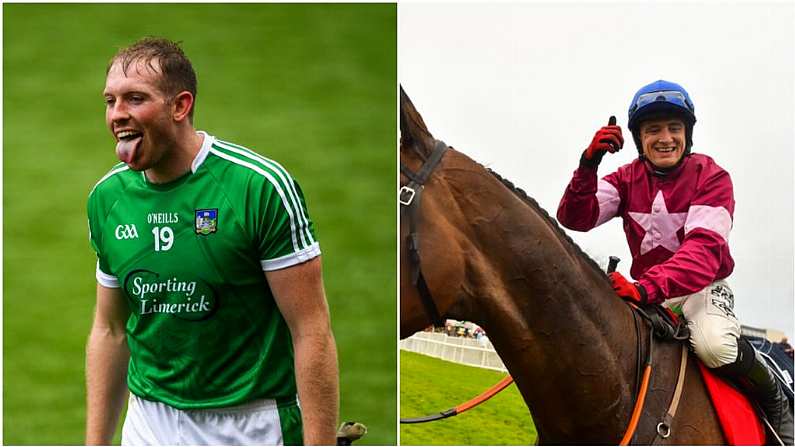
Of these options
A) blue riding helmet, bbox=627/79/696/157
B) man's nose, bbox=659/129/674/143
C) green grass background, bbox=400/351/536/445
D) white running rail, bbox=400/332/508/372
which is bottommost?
green grass background, bbox=400/351/536/445

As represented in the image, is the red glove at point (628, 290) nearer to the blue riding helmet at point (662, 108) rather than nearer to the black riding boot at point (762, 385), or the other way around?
the black riding boot at point (762, 385)

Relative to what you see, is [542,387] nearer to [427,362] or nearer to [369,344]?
[427,362]

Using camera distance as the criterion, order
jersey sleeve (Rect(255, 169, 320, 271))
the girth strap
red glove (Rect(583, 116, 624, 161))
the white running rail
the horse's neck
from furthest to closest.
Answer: the white running rail → red glove (Rect(583, 116, 624, 161)) → the girth strap → the horse's neck → jersey sleeve (Rect(255, 169, 320, 271))

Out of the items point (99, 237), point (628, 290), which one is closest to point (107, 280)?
point (99, 237)

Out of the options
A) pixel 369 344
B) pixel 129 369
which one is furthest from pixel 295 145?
pixel 129 369

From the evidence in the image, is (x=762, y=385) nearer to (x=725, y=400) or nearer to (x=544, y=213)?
(x=725, y=400)

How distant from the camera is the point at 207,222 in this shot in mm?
2295

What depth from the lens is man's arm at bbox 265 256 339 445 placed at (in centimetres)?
229

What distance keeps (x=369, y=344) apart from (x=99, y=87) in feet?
9.08

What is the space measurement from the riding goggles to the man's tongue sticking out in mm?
1468

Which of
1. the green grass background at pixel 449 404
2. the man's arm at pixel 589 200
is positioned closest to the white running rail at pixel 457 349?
the green grass background at pixel 449 404

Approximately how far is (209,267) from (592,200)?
1190 millimetres

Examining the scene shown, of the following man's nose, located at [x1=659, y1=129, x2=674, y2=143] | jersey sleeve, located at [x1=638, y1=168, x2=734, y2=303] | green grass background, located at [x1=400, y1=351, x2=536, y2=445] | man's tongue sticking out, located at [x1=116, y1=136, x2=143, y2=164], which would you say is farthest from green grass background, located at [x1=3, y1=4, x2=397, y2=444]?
man's tongue sticking out, located at [x1=116, y1=136, x2=143, y2=164]

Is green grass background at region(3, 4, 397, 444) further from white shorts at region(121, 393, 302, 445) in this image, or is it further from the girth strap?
white shorts at region(121, 393, 302, 445)
